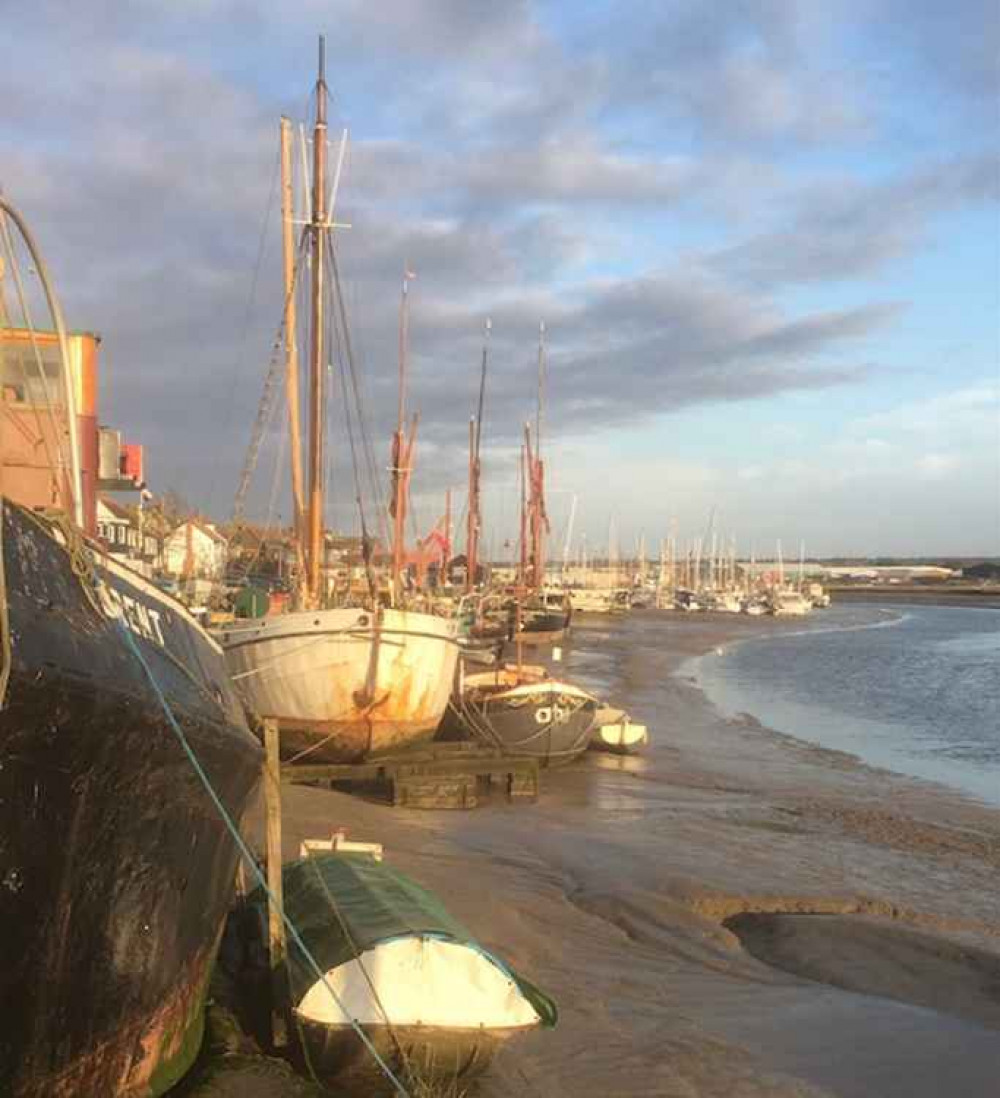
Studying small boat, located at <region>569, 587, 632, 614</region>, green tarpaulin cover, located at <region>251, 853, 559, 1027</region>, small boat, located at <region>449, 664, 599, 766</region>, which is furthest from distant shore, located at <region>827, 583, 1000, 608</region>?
green tarpaulin cover, located at <region>251, 853, 559, 1027</region>

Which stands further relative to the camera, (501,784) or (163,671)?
(501,784)

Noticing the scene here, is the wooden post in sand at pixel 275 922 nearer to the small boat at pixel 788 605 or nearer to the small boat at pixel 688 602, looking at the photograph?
the small boat at pixel 688 602

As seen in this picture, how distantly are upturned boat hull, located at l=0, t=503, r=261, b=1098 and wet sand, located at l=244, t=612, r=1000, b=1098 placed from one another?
86.0 inches

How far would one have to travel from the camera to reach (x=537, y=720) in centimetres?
2014

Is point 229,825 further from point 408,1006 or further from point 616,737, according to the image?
point 616,737

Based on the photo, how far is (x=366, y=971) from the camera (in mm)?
6828

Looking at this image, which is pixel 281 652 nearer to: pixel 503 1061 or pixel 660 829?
pixel 660 829

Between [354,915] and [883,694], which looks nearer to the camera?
[354,915]

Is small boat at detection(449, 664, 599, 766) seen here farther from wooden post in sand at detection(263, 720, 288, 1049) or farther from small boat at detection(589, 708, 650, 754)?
wooden post in sand at detection(263, 720, 288, 1049)

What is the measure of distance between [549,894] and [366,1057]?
516 centimetres

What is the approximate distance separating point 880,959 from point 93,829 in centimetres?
761

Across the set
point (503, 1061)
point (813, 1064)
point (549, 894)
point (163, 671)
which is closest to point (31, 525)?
point (163, 671)

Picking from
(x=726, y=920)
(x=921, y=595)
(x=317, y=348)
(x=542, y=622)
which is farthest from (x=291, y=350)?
(x=921, y=595)

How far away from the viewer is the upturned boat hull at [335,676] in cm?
1753
